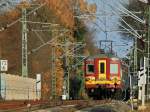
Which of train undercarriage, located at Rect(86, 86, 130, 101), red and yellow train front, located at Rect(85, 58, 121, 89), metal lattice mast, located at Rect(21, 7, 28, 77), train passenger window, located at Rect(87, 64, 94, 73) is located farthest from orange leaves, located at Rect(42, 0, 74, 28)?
red and yellow train front, located at Rect(85, 58, 121, 89)

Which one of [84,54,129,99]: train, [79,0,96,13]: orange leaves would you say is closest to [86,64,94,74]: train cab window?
[84,54,129,99]: train

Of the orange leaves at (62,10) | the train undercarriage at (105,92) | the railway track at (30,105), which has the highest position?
the orange leaves at (62,10)

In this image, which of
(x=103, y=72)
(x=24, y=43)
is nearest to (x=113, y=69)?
(x=103, y=72)

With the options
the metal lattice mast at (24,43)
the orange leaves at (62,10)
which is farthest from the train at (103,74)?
the orange leaves at (62,10)

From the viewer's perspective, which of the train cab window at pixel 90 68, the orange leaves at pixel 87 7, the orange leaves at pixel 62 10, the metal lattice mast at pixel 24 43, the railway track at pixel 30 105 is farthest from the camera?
the orange leaves at pixel 62 10

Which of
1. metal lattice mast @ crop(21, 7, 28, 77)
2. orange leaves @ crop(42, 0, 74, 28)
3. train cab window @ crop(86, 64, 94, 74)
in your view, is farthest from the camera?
orange leaves @ crop(42, 0, 74, 28)

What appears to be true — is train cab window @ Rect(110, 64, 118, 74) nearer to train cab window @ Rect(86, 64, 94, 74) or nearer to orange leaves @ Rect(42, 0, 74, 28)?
train cab window @ Rect(86, 64, 94, 74)

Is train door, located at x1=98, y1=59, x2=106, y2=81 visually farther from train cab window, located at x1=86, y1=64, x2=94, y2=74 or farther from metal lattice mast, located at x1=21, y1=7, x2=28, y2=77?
metal lattice mast, located at x1=21, y1=7, x2=28, y2=77

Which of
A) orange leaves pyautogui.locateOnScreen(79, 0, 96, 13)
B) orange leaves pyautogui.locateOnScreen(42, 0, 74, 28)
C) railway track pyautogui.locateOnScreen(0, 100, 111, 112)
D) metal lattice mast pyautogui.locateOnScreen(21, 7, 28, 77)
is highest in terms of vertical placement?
orange leaves pyautogui.locateOnScreen(42, 0, 74, 28)

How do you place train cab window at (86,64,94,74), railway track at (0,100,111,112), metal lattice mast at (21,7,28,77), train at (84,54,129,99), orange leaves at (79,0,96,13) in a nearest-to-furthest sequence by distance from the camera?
railway track at (0,100,111,112), orange leaves at (79,0,96,13), train at (84,54,129,99), train cab window at (86,64,94,74), metal lattice mast at (21,7,28,77)

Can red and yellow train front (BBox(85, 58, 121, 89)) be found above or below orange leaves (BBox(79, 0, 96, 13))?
below

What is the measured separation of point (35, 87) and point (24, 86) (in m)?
3.58

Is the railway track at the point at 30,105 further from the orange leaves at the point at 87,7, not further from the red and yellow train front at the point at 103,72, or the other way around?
the orange leaves at the point at 87,7

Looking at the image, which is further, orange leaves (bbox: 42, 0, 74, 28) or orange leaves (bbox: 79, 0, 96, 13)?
orange leaves (bbox: 42, 0, 74, 28)
